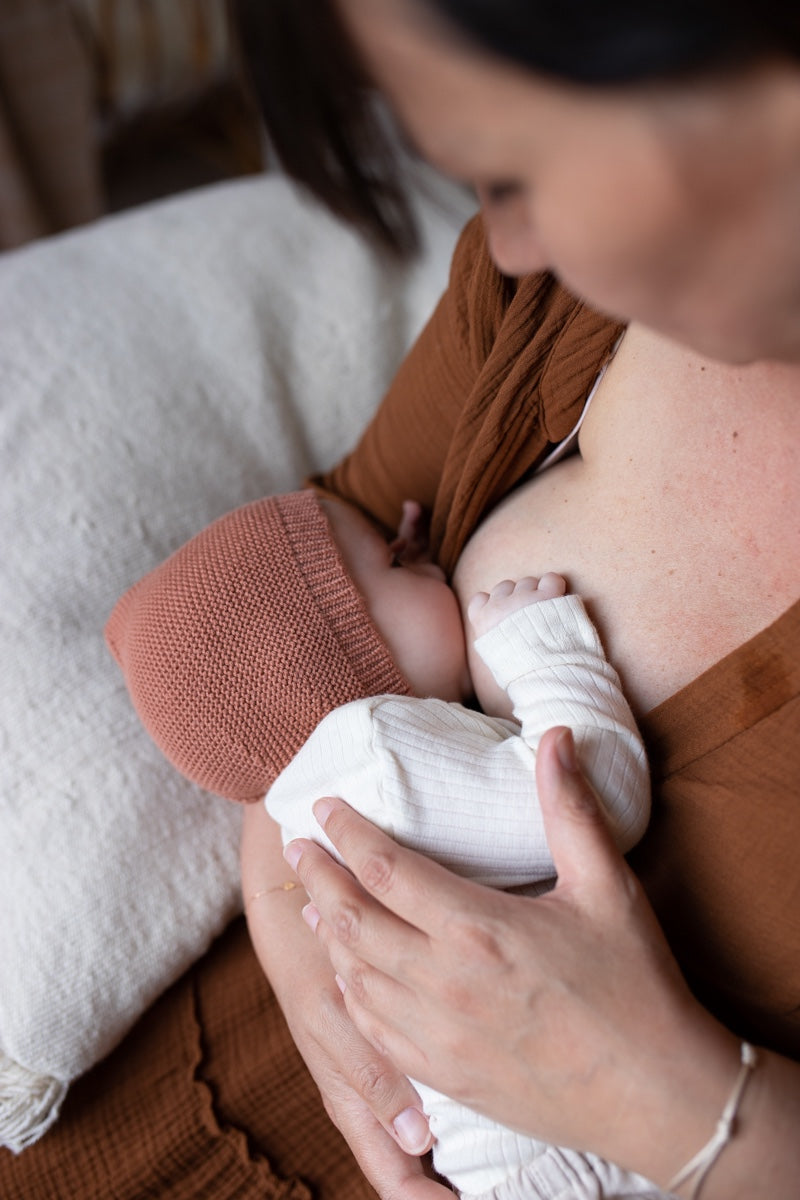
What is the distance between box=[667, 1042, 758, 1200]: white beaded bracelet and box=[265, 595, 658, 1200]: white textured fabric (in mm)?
83

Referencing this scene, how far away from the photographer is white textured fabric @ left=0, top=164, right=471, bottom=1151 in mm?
858

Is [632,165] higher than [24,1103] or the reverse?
higher

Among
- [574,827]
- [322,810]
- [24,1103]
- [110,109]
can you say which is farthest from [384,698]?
[110,109]

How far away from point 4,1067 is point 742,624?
764 millimetres

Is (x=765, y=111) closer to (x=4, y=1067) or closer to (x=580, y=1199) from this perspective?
(x=580, y=1199)

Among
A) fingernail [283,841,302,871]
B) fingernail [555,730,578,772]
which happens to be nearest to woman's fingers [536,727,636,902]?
fingernail [555,730,578,772]

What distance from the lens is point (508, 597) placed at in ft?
2.64

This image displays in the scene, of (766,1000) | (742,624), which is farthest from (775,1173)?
(742,624)

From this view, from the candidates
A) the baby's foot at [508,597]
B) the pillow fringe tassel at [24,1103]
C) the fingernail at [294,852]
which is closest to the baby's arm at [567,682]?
the baby's foot at [508,597]

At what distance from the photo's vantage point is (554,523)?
2.72 ft

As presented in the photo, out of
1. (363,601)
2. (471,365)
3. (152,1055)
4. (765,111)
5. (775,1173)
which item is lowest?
(152,1055)

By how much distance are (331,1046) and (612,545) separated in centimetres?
50

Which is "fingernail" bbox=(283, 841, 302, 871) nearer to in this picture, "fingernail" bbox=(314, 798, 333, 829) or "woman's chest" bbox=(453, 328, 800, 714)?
"fingernail" bbox=(314, 798, 333, 829)

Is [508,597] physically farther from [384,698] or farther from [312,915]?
[312,915]
